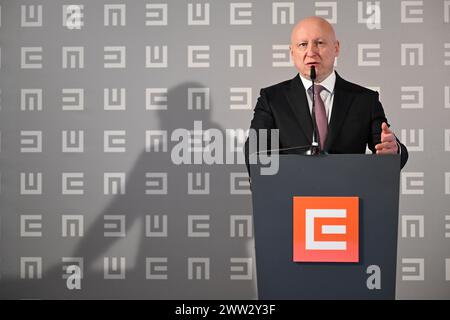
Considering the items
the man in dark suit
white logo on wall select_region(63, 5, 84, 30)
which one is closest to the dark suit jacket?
the man in dark suit

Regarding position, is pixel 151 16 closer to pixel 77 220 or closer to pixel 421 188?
pixel 77 220

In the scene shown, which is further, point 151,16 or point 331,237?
point 151,16

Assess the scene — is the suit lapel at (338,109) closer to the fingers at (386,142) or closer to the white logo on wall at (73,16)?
the fingers at (386,142)

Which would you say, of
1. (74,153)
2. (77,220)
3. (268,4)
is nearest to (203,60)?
(268,4)

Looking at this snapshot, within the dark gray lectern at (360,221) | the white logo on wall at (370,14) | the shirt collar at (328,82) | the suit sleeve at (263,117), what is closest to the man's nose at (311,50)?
the shirt collar at (328,82)

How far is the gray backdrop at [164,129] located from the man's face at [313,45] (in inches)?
49.0

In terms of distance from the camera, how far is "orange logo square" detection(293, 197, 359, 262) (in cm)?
198

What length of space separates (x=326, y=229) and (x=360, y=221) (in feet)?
0.40

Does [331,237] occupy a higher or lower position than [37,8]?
lower

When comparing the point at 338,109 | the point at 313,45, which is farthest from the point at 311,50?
the point at 338,109

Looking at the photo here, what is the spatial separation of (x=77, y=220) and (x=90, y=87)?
940 millimetres

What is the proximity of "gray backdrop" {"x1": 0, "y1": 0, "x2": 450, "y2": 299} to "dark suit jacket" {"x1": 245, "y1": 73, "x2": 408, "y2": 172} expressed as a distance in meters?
1.22

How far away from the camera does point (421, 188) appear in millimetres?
3791

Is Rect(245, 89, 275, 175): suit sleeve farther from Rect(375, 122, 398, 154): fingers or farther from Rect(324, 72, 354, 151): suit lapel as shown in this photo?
Rect(375, 122, 398, 154): fingers
